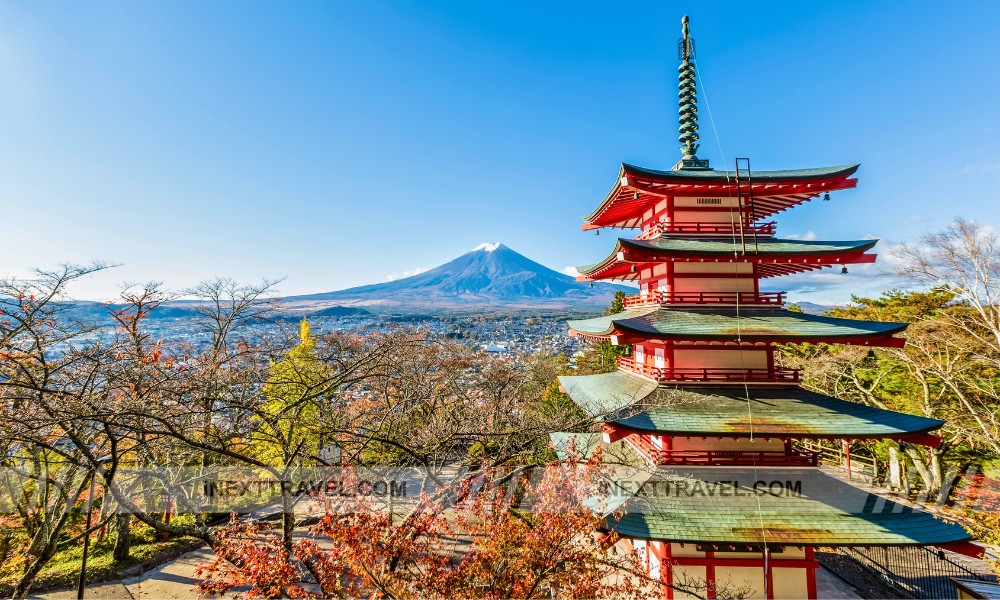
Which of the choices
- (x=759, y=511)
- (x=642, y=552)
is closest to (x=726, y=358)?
(x=759, y=511)

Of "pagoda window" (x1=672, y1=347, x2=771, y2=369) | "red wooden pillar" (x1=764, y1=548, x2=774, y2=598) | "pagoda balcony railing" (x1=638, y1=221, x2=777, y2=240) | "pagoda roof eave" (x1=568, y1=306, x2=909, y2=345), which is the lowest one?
"red wooden pillar" (x1=764, y1=548, x2=774, y2=598)

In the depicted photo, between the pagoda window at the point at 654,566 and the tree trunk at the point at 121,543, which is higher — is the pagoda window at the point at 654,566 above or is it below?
above

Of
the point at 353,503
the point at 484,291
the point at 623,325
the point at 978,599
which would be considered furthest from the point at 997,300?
the point at 484,291

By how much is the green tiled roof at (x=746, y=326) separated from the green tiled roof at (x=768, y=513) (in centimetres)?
276

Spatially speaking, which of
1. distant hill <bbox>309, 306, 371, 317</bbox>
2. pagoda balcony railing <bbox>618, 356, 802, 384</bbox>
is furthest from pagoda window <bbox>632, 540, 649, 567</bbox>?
distant hill <bbox>309, 306, 371, 317</bbox>

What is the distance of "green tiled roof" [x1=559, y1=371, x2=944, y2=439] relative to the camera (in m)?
7.20

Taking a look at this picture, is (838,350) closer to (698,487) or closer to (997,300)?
(997,300)

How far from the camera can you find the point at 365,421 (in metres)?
11.3

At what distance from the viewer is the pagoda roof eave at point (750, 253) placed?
27.3 ft

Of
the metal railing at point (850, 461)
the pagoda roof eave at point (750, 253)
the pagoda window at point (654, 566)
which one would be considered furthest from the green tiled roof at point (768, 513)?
the metal railing at point (850, 461)

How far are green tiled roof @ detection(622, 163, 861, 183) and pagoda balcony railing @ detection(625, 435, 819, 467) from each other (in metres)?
5.73

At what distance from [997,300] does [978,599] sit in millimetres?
8965

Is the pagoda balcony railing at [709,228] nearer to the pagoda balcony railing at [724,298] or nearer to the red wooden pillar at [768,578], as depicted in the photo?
the pagoda balcony railing at [724,298]

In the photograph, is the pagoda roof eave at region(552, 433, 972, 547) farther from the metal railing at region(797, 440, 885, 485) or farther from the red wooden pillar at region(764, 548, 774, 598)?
the metal railing at region(797, 440, 885, 485)
